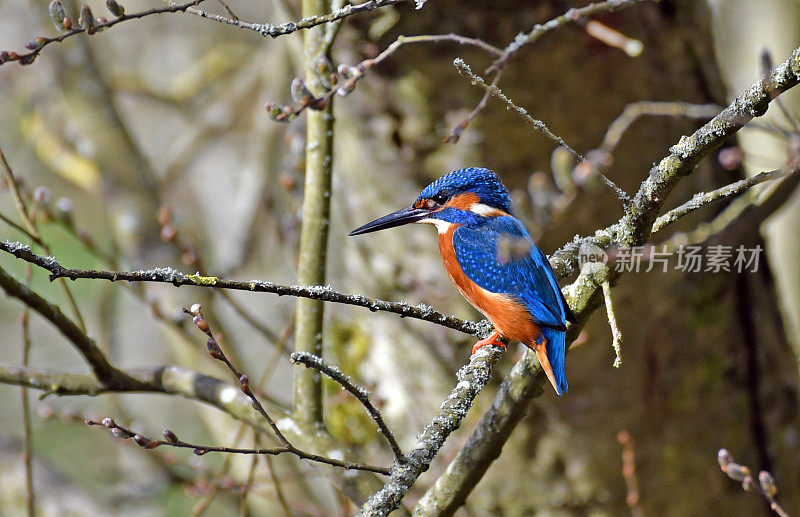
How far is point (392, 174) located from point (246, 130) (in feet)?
8.32

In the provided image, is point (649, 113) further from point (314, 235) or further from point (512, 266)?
point (314, 235)

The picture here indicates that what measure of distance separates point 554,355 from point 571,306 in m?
0.09

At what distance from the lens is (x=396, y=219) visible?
135cm

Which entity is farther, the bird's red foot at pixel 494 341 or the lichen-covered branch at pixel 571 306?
the bird's red foot at pixel 494 341

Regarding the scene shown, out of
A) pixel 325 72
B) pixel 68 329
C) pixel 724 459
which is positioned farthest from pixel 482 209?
pixel 68 329

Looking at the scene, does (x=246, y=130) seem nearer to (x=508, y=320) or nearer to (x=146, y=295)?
(x=146, y=295)

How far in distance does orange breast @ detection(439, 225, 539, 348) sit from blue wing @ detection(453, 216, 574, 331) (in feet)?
0.04

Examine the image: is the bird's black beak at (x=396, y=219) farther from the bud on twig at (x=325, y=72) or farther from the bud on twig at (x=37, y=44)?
the bud on twig at (x=37, y=44)

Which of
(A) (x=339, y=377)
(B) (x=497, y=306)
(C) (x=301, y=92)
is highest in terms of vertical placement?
(C) (x=301, y=92)

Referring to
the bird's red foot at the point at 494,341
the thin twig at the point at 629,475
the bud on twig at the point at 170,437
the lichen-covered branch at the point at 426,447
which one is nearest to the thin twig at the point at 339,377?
the lichen-covered branch at the point at 426,447

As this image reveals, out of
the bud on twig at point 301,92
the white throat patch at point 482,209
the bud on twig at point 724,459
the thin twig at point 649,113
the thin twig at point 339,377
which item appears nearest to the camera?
the thin twig at point 339,377

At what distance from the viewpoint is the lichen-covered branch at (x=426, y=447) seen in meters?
0.97

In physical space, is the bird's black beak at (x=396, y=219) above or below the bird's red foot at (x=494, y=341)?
above

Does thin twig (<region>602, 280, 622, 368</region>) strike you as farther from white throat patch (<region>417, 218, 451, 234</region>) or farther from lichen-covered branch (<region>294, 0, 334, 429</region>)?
lichen-covered branch (<region>294, 0, 334, 429</region>)
